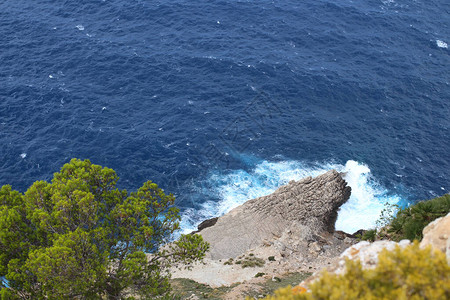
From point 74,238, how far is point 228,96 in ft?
253

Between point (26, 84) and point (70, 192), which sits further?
point (26, 84)

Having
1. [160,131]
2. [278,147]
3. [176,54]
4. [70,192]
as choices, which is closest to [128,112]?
[160,131]

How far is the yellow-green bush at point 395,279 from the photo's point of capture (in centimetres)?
2362

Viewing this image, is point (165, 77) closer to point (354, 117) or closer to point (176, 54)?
point (176, 54)

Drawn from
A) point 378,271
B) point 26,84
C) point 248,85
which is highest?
point 378,271

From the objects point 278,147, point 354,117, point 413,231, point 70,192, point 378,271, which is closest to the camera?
point 378,271

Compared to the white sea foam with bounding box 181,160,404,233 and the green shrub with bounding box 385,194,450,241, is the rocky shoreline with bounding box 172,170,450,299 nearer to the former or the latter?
Result: the white sea foam with bounding box 181,160,404,233

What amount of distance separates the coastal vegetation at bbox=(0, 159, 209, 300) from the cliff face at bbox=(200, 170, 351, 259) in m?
28.5

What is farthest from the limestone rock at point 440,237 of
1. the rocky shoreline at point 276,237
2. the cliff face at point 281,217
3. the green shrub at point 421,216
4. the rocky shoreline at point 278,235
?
the cliff face at point 281,217

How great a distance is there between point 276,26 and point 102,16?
188ft

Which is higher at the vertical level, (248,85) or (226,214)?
(248,85)

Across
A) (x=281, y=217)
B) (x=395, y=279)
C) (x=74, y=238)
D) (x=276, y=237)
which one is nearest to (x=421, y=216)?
(x=276, y=237)

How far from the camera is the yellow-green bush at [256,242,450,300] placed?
77.5 feet

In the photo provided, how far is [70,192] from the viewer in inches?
1969
